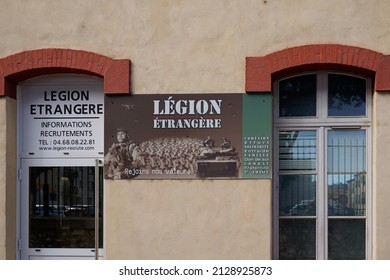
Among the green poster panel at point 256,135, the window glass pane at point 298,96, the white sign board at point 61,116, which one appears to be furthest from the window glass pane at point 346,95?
the white sign board at point 61,116

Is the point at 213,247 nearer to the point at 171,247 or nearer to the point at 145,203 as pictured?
the point at 171,247

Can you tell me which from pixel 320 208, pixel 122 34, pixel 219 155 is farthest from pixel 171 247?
pixel 122 34

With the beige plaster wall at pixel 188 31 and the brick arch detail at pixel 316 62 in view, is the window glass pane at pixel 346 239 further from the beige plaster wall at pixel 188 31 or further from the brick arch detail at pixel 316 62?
the beige plaster wall at pixel 188 31

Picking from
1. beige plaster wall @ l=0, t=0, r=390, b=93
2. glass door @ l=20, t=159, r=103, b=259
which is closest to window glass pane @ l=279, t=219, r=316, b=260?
beige plaster wall @ l=0, t=0, r=390, b=93

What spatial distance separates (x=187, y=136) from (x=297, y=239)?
76.4 inches

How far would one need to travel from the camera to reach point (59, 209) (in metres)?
7.22

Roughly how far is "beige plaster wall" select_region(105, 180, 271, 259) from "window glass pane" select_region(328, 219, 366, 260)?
0.88 metres

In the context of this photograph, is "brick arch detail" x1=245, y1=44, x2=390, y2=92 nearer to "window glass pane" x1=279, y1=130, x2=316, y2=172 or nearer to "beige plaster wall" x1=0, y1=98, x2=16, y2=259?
"window glass pane" x1=279, y1=130, x2=316, y2=172

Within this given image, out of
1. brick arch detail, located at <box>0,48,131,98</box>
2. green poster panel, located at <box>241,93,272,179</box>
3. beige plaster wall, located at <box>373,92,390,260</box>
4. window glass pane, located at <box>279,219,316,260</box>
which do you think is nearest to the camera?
beige plaster wall, located at <box>373,92,390,260</box>

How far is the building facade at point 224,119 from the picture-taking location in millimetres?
6605

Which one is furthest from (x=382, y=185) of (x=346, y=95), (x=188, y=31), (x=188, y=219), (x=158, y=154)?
(x=188, y=31)

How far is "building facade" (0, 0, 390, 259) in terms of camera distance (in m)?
6.61

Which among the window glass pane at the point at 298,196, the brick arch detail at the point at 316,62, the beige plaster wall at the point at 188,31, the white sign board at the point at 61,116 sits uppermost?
the beige plaster wall at the point at 188,31
